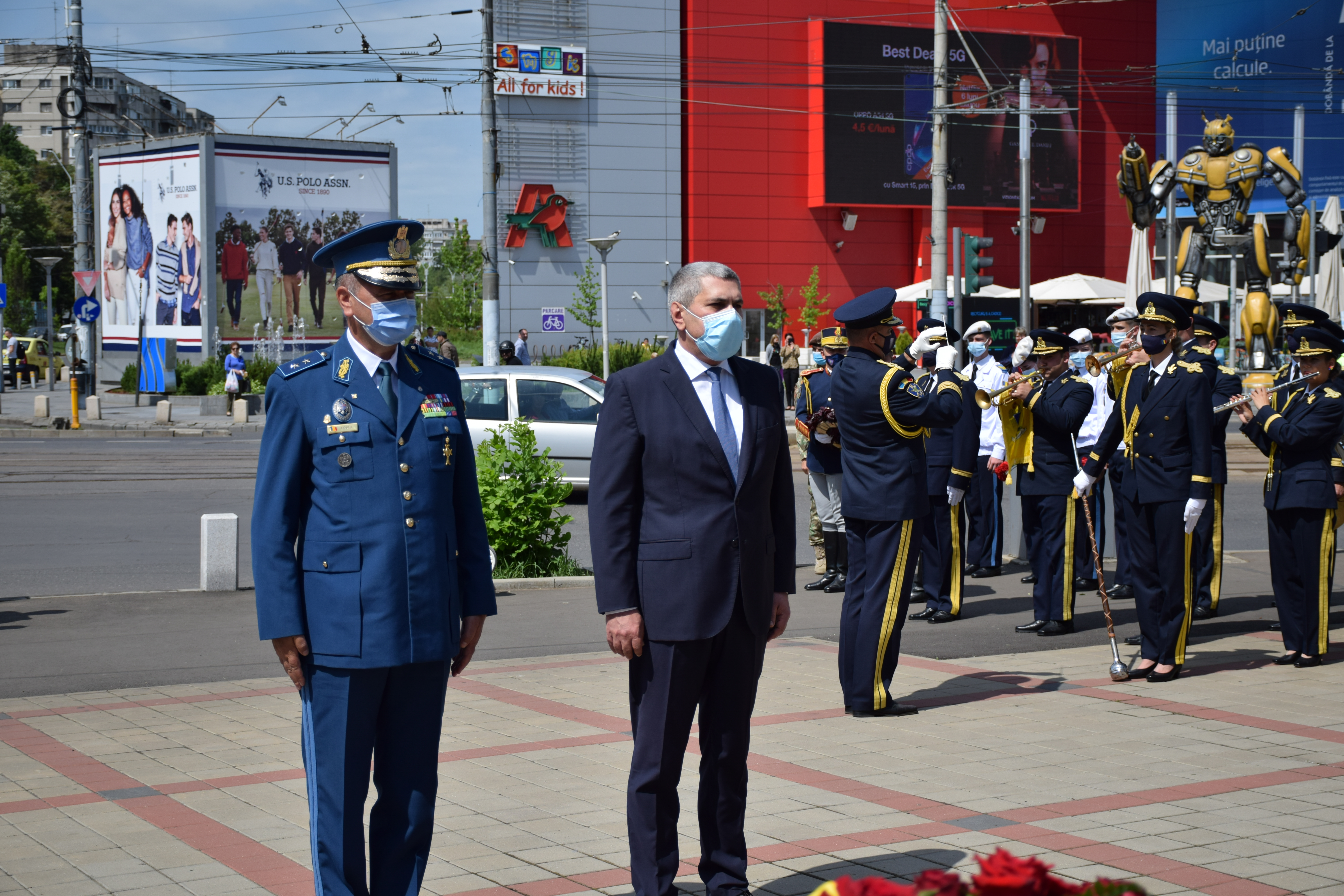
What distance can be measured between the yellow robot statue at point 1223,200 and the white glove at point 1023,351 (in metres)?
12.4

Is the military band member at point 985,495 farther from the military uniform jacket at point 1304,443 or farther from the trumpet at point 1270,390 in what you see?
the military uniform jacket at point 1304,443

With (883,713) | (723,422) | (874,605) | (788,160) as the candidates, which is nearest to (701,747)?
(723,422)

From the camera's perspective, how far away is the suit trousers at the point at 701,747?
4.38 m

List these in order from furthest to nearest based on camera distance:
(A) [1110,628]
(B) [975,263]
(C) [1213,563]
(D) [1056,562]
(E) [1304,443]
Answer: (B) [975,263]
(C) [1213,563]
(D) [1056,562]
(E) [1304,443]
(A) [1110,628]

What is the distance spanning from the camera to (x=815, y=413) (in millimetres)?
11492

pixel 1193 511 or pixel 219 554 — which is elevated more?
pixel 1193 511

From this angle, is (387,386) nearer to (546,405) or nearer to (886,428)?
(886,428)

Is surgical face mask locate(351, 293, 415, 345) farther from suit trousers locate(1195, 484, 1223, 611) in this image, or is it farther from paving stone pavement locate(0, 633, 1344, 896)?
suit trousers locate(1195, 484, 1223, 611)

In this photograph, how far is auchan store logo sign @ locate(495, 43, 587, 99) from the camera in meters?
49.9

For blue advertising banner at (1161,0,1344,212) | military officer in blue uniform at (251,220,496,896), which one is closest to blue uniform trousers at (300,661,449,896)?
military officer in blue uniform at (251,220,496,896)

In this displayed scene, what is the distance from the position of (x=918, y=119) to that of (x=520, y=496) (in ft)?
143

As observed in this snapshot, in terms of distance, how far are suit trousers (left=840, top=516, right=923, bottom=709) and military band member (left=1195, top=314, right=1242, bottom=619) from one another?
3.09m

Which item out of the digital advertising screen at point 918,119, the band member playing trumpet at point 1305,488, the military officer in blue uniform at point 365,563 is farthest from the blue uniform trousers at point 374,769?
the digital advertising screen at point 918,119

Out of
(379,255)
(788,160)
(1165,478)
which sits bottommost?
(1165,478)
